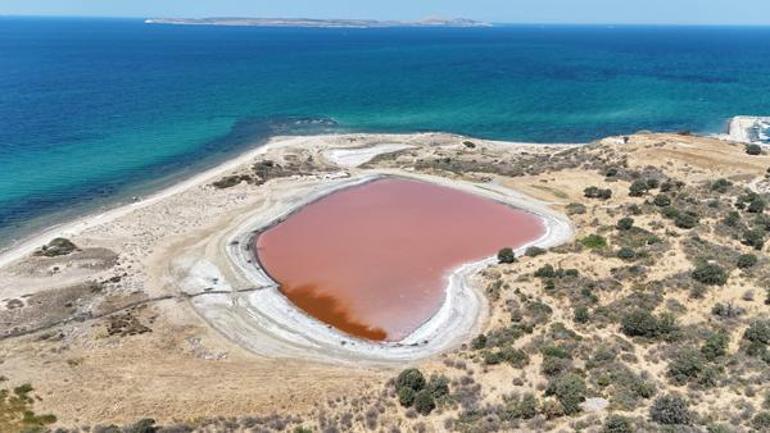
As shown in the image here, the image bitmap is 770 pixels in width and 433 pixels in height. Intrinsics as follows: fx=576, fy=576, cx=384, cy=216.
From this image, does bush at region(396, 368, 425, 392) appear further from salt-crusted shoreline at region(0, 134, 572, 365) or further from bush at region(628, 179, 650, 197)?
bush at region(628, 179, 650, 197)

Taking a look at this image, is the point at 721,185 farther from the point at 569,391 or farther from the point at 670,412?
the point at 670,412

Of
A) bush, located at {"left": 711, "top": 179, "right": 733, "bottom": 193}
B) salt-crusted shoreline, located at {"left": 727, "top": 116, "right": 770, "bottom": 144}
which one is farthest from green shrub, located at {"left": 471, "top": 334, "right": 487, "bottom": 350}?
salt-crusted shoreline, located at {"left": 727, "top": 116, "right": 770, "bottom": 144}

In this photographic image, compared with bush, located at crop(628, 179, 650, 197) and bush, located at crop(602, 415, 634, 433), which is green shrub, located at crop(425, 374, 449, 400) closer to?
bush, located at crop(602, 415, 634, 433)

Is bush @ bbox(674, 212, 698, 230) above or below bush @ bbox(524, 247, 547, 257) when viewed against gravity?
above

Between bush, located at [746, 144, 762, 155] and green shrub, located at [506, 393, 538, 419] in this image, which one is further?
bush, located at [746, 144, 762, 155]

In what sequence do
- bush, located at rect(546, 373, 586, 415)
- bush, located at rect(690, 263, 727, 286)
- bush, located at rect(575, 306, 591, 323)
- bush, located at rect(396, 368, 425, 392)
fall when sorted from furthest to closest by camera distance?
1. bush, located at rect(690, 263, 727, 286)
2. bush, located at rect(575, 306, 591, 323)
3. bush, located at rect(396, 368, 425, 392)
4. bush, located at rect(546, 373, 586, 415)

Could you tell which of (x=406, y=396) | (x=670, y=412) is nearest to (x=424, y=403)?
(x=406, y=396)

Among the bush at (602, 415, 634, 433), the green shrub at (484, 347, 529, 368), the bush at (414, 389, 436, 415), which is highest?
the bush at (602, 415, 634, 433)

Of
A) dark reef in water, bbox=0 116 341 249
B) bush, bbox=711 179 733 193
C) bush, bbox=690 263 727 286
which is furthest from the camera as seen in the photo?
dark reef in water, bbox=0 116 341 249
